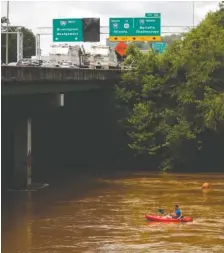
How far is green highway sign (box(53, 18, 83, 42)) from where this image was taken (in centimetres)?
6103

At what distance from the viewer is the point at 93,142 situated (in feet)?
186

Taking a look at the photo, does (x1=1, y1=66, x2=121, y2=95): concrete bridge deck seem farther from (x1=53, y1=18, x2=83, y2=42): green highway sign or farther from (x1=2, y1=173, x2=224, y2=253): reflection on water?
(x1=53, y1=18, x2=83, y2=42): green highway sign

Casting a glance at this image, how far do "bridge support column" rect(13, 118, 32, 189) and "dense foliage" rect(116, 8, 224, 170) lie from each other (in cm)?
1125

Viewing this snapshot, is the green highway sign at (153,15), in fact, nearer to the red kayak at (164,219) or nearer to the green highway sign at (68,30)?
the green highway sign at (68,30)

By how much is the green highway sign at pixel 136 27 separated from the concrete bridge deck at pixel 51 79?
316 inches

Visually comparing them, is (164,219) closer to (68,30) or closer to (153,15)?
(68,30)

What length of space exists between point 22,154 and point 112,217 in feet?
38.6

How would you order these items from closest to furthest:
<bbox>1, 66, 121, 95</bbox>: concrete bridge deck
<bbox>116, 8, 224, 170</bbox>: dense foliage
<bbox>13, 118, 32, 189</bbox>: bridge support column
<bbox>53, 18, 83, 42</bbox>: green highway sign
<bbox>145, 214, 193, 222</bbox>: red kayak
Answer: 1. <bbox>145, 214, 193, 222</bbox>: red kayak
2. <bbox>1, 66, 121, 95</bbox>: concrete bridge deck
3. <bbox>13, 118, 32, 189</bbox>: bridge support column
4. <bbox>116, 8, 224, 170</bbox>: dense foliage
5. <bbox>53, 18, 83, 42</bbox>: green highway sign

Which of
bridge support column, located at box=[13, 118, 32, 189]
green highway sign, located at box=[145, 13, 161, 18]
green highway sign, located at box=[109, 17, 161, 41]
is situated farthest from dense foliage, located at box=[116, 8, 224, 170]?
bridge support column, located at box=[13, 118, 32, 189]

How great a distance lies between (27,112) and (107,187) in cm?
674

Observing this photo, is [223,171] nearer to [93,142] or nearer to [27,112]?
[93,142]

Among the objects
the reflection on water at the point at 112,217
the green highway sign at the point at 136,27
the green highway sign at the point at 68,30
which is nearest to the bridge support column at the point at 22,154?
the reflection on water at the point at 112,217

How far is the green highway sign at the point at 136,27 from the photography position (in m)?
62.1

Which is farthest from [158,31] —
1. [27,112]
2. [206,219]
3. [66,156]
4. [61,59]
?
[206,219]
